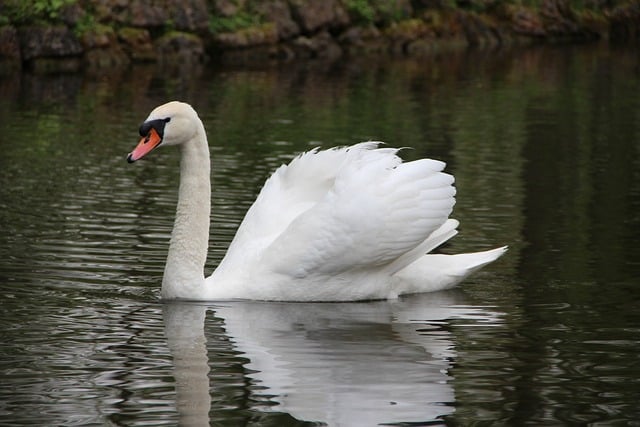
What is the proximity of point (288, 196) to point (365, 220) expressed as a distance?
1.06 meters

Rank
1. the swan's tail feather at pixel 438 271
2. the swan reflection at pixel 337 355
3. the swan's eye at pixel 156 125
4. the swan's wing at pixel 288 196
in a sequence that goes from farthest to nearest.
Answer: the swan's tail feather at pixel 438 271
the swan's wing at pixel 288 196
the swan's eye at pixel 156 125
the swan reflection at pixel 337 355

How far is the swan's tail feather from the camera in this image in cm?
1011

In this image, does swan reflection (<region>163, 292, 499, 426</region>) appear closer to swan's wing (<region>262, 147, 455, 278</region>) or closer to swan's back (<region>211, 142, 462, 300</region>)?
swan's back (<region>211, 142, 462, 300</region>)

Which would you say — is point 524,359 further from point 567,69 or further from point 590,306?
point 567,69

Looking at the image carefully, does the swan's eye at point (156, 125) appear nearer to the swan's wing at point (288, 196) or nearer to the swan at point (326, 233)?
the swan at point (326, 233)

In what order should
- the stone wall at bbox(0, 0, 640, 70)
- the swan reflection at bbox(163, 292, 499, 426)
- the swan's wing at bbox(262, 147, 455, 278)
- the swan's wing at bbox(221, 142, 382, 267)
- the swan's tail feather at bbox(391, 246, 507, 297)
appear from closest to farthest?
1. the swan reflection at bbox(163, 292, 499, 426)
2. the swan's wing at bbox(262, 147, 455, 278)
3. the swan's wing at bbox(221, 142, 382, 267)
4. the swan's tail feather at bbox(391, 246, 507, 297)
5. the stone wall at bbox(0, 0, 640, 70)

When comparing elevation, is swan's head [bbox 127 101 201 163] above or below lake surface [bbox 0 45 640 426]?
above

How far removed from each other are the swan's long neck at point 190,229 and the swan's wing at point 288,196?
260 mm

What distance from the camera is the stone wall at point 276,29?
106 feet

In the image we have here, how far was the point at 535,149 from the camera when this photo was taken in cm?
1878

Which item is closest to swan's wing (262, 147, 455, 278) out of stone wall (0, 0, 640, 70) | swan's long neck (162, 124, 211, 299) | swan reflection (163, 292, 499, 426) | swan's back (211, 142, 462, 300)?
swan's back (211, 142, 462, 300)

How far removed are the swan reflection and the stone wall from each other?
22.7 meters

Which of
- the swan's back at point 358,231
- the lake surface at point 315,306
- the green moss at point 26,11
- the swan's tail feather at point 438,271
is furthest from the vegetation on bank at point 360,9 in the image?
the swan's back at point 358,231

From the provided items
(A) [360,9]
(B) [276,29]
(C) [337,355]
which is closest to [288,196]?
(C) [337,355]
